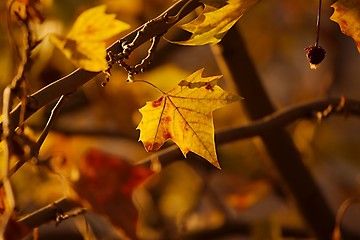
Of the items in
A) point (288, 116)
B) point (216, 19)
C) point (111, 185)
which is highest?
point (216, 19)

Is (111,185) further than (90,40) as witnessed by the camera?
Yes

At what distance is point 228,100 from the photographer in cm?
94

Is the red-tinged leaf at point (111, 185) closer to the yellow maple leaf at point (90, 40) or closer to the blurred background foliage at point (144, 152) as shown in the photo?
the blurred background foliage at point (144, 152)

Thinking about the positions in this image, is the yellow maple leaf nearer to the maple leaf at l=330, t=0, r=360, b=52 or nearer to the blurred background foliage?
the blurred background foliage

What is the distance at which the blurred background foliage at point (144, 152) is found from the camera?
928 mm

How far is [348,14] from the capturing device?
880mm

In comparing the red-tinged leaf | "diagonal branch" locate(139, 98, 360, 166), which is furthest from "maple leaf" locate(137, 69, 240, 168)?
"diagonal branch" locate(139, 98, 360, 166)

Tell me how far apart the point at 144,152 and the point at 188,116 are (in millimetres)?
1427

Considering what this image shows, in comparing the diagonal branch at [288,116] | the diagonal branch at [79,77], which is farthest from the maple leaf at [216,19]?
the diagonal branch at [288,116]

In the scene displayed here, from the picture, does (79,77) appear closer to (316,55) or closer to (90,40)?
(90,40)

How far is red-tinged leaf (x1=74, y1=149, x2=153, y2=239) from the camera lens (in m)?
0.86

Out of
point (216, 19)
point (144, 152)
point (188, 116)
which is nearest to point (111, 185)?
point (188, 116)

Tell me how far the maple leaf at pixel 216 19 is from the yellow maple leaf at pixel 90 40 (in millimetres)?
106

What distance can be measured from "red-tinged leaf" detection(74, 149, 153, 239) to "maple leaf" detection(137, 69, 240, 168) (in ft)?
0.15
